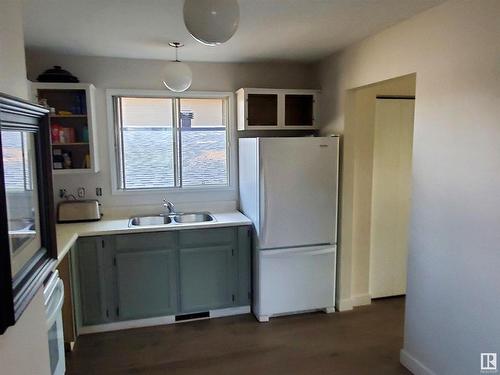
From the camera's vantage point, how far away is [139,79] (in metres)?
3.63

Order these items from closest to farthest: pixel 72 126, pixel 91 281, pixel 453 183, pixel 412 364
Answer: pixel 453 183 < pixel 412 364 < pixel 91 281 < pixel 72 126

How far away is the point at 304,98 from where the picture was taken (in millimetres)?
3834

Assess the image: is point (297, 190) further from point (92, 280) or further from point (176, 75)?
point (92, 280)

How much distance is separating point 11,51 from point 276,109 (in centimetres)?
283

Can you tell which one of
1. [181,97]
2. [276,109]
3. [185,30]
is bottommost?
[276,109]

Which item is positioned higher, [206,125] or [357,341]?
[206,125]

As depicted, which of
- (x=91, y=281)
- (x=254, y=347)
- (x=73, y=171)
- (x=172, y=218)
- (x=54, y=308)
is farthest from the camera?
(x=172, y=218)

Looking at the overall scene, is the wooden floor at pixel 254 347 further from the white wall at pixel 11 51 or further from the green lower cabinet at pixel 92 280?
the white wall at pixel 11 51

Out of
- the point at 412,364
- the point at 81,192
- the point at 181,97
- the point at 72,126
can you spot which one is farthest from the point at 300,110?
the point at 412,364

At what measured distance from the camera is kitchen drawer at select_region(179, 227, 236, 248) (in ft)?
10.7

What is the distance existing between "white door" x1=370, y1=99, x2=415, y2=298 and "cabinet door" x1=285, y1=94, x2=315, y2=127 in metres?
0.65

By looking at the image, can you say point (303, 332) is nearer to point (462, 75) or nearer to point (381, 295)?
point (381, 295)

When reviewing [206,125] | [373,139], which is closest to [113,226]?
[206,125]

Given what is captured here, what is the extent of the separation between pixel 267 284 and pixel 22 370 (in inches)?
97.2
